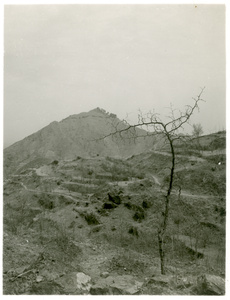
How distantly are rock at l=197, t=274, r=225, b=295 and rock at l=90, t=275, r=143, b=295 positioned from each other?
1.14 meters

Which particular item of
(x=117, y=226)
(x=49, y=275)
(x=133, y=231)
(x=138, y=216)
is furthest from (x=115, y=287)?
(x=138, y=216)

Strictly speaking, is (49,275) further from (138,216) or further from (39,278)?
(138,216)

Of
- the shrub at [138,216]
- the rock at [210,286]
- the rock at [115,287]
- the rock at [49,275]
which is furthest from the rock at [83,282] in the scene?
the shrub at [138,216]

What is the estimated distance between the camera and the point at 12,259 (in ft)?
23.9

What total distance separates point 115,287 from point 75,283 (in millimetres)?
783

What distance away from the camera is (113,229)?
15.0m

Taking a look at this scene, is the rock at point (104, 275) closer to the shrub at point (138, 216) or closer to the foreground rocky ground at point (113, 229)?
the foreground rocky ground at point (113, 229)

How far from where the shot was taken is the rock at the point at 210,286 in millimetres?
6062

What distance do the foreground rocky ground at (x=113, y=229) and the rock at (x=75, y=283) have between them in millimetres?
20

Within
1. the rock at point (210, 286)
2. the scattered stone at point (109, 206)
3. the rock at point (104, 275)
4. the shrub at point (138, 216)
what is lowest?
the rock at point (104, 275)

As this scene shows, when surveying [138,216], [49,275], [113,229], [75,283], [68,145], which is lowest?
[113,229]

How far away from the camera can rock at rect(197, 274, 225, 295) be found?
239 inches

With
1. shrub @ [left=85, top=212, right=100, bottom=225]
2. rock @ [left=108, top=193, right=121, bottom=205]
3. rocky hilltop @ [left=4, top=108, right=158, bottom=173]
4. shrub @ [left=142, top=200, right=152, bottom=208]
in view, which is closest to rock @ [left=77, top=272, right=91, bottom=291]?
shrub @ [left=85, top=212, right=100, bottom=225]
